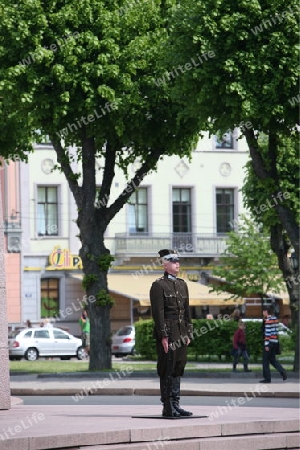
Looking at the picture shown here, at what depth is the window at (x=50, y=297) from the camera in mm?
59781

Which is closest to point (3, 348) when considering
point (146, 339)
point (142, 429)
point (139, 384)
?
point (142, 429)

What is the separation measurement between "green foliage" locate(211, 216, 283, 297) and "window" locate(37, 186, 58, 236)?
885 centimetres

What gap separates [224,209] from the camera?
66000 mm

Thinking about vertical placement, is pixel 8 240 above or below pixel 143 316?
above

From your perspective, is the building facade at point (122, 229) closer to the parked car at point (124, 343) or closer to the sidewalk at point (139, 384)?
the parked car at point (124, 343)

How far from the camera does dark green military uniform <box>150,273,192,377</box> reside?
46.8 ft

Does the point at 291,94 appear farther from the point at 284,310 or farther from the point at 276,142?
the point at 284,310

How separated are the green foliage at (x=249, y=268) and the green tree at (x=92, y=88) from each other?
22.9m

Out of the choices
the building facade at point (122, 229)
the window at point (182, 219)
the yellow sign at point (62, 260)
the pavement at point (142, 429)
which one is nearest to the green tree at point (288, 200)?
the building facade at point (122, 229)

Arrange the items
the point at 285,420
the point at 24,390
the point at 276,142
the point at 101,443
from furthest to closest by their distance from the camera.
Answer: the point at 276,142
the point at 24,390
the point at 285,420
the point at 101,443

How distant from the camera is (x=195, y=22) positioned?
29.1 meters

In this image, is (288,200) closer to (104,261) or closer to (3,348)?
(104,261)

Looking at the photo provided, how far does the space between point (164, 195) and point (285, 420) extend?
4948 centimetres

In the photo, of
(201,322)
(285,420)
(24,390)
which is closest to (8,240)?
(201,322)
